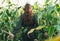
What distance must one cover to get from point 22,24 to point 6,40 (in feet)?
0.97

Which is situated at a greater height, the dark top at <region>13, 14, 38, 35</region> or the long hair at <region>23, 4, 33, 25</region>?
the long hair at <region>23, 4, 33, 25</region>

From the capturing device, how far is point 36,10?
302cm

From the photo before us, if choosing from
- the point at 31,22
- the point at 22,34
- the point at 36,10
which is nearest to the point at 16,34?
the point at 22,34

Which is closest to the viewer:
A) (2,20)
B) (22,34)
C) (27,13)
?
(27,13)

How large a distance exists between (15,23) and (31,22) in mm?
393

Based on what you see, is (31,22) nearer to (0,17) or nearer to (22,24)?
(22,24)

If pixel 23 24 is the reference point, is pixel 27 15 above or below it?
above

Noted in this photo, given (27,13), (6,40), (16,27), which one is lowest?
(6,40)

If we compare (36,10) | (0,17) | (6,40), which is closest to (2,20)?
(0,17)

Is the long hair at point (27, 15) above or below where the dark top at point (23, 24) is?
above

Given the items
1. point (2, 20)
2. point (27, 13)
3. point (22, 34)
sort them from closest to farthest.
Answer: point (27, 13)
point (22, 34)
point (2, 20)

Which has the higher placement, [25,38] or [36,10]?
[36,10]

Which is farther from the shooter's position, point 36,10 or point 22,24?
point 36,10

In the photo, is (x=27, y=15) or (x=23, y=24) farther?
(x=23, y=24)
